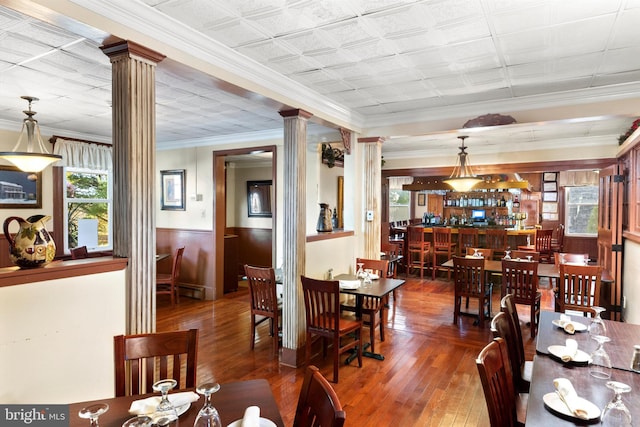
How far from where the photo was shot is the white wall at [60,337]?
63.3 inches

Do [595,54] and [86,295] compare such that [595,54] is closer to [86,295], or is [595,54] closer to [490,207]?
[86,295]

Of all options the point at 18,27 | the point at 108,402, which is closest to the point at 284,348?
the point at 108,402

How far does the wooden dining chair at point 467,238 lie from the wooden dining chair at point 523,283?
3120 mm

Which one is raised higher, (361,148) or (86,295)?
(361,148)

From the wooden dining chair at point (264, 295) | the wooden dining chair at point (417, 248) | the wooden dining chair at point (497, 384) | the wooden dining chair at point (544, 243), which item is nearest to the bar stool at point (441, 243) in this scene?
the wooden dining chair at point (417, 248)

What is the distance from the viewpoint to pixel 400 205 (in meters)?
12.2

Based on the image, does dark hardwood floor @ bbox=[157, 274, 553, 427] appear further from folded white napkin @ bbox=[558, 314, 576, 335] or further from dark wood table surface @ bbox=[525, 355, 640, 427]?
dark wood table surface @ bbox=[525, 355, 640, 427]

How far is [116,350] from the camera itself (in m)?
1.58

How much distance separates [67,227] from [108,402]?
205 inches

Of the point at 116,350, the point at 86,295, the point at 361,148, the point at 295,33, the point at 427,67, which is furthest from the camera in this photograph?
the point at 361,148

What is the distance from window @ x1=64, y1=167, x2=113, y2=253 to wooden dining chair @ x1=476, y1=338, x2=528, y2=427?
6.06 metres

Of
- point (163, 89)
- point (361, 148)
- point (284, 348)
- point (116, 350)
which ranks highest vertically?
point (163, 89)

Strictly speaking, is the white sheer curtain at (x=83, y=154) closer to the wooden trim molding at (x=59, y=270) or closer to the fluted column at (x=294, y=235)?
the fluted column at (x=294, y=235)

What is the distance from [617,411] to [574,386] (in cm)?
26
